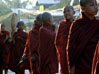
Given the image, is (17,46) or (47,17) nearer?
(47,17)

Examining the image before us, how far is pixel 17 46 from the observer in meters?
10.3

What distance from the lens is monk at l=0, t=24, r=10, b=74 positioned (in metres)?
10.6

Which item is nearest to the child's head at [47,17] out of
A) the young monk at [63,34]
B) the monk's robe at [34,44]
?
the young monk at [63,34]

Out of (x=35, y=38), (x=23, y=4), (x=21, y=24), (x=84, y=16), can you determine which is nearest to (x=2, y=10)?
(x=21, y=24)

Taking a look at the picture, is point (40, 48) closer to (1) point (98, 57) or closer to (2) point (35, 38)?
(2) point (35, 38)

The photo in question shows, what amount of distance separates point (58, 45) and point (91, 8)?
2483 mm

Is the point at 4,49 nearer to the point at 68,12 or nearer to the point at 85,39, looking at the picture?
the point at 68,12

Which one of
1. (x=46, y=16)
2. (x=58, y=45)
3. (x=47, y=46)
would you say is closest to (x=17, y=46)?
(x=47, y=46)

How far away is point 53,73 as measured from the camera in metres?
6.78

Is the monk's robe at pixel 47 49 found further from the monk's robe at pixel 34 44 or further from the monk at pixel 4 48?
the monk at pixel 4 48

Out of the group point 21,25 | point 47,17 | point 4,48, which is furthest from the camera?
point 4,48

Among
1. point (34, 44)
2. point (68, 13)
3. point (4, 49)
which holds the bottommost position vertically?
point (4, 49)

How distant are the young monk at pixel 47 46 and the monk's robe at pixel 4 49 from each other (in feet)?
13.0

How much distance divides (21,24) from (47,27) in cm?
315
